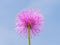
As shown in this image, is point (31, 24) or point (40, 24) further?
point (40, 24)

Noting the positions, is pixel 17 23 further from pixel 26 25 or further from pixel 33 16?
pixel 33 16

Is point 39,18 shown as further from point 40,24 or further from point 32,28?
point 32,28

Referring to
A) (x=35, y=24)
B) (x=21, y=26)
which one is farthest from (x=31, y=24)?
(x=21, y=26)

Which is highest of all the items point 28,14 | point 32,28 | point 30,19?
point 28,14

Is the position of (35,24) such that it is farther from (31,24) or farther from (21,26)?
(21,26)

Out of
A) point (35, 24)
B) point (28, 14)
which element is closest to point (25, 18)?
point (28, 14)

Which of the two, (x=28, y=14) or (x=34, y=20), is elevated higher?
(x=28, y=14)

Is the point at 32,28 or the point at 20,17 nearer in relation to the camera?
the point at 32,28

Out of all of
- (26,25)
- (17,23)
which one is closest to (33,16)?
(26,25)

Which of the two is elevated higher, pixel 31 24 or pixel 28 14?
pixel 28 14
